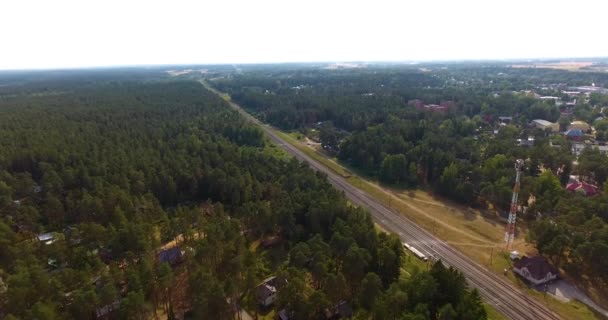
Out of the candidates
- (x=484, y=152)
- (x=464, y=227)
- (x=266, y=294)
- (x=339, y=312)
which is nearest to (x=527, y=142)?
(x=484, y=152)

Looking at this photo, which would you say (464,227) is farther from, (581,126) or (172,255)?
(581,126)

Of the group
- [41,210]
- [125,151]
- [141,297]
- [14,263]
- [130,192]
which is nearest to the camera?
[141,297]

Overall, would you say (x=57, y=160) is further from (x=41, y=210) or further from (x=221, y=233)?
(x=221, y=233)

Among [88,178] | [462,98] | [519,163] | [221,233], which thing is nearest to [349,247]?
[221,233]

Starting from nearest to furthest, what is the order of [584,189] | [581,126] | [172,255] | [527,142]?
[172,255]
[584,189]
[527,142]
[581,126]

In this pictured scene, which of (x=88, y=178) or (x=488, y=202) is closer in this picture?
(x=88, y=178)

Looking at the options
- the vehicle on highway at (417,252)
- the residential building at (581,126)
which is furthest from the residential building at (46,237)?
the residential building at (581,126)

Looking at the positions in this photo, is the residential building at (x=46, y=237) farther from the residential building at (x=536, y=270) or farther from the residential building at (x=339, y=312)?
the residential building at (x=536, y=270)
